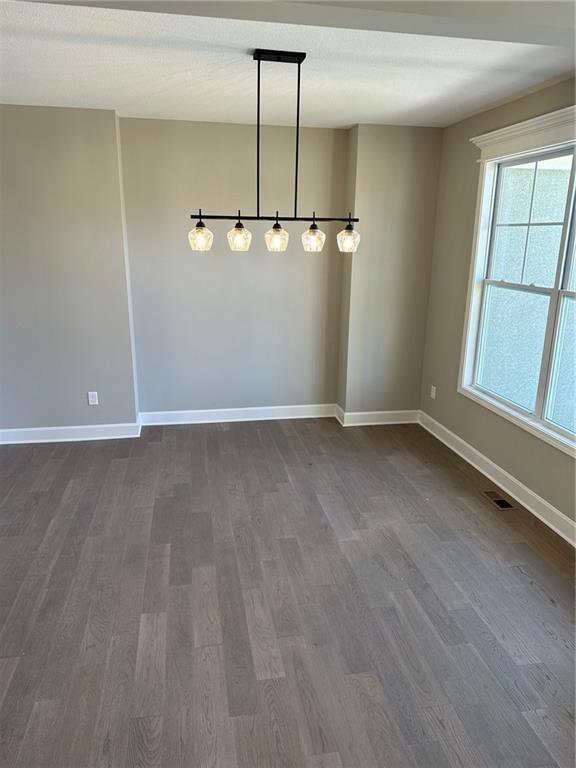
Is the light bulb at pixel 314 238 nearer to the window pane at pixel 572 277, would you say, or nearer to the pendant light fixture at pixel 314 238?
the pendant light fixture at pixel 314 238

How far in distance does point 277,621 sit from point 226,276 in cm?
302

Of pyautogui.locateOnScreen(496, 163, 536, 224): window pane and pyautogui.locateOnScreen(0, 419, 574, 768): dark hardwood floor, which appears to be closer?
pyautogui.locateOnScreen(0, 419, 574, 768): dark hardwood floor

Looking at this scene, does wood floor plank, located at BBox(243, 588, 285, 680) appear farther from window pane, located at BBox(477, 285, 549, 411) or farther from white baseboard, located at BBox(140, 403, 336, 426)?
white baseboard, located at BBox(140, 403, 336, 426)

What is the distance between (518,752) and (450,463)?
7.86ft

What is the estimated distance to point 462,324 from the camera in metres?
4.04

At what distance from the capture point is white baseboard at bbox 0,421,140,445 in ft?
13.9

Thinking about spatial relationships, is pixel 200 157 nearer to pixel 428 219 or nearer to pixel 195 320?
pixel 195 320

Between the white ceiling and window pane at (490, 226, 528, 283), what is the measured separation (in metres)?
0.86

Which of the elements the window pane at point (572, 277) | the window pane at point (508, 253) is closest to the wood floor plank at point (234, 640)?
the window pane at point (572, 277)

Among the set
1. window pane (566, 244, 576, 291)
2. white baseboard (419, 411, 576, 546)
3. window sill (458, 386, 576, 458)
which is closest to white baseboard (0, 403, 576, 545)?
white baseboard (419, 411, 576, 546)

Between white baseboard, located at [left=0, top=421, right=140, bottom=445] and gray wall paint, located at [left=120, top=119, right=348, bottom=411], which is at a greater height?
gray wall paint, located at [left=120, top=119, right=348, bottom=411]

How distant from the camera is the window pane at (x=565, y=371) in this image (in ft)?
9.77

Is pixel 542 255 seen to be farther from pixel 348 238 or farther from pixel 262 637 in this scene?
pixel 262 637

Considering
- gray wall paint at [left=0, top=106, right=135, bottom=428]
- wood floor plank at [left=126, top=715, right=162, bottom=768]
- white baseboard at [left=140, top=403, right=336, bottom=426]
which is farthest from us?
white baseboard at [left=140, top=403, right=336, bottom=426]
